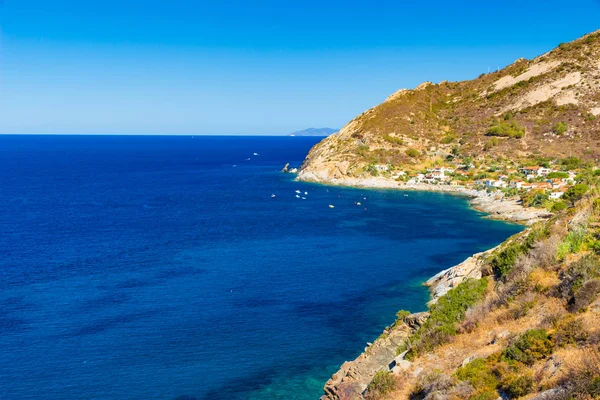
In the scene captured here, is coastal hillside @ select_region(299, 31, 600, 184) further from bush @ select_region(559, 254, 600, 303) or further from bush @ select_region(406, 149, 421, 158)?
bush @ select_region(559, 254, 600, 303)

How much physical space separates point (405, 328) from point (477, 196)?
3182 inches

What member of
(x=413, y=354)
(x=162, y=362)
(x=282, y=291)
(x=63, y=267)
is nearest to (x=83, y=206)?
(x=63, y=267)

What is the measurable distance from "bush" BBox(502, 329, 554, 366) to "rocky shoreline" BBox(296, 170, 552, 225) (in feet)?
216

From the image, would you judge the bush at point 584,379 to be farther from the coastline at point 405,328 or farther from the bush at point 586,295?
the coastline at point 405,328

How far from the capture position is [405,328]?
32938mm

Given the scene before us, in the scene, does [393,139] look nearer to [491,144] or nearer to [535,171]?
[491,144]

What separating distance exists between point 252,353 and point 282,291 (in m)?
13.5

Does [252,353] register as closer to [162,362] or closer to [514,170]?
[162,362]

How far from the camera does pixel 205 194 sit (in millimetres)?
118812

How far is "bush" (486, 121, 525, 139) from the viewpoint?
449 feet

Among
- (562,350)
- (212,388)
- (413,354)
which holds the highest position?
(562,350)

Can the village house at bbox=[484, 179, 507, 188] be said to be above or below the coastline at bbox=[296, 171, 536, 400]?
above

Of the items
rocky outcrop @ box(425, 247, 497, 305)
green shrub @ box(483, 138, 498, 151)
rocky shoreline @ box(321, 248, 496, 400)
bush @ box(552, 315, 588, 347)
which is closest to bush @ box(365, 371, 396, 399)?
rocky shoreline @ box(321, 248, 496, 400)

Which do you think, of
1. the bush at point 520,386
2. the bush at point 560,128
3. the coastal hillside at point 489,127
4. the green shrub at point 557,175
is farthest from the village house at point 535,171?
the bush at point 520,386
